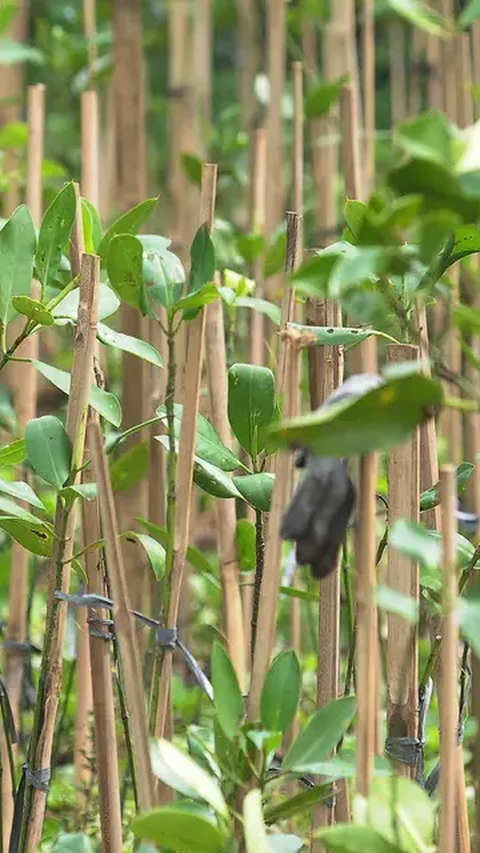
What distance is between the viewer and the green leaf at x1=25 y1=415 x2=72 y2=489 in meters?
0.54

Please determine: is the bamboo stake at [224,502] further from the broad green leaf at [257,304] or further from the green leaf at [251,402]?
the green leaf at [251,402]

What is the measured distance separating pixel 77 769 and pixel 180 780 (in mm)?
554

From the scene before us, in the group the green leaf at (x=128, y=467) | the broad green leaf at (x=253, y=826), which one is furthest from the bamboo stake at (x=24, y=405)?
the broad green leaf at (x=253, y=826)

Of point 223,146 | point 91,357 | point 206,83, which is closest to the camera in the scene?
point 91,357

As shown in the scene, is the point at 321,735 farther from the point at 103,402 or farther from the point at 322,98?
the point at 322,98

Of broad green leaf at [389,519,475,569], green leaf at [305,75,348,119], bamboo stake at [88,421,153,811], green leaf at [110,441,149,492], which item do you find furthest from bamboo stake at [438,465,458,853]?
green leaf at [305,75,348,119]

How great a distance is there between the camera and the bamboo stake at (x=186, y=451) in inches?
20.5

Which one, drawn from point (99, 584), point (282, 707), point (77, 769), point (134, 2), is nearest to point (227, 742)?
point (282, 707)

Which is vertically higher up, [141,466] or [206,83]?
[206,83]

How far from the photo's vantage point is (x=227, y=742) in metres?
0.47

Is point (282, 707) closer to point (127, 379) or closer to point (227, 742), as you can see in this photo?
point (227, 742)

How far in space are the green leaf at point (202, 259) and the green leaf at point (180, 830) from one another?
0.22 metres

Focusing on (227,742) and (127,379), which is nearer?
(227,742)

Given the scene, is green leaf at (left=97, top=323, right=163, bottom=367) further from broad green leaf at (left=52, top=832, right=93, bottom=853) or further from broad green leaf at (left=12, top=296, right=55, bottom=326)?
broad green leaf at (left=52, top=832, right=93, bottom=853)
